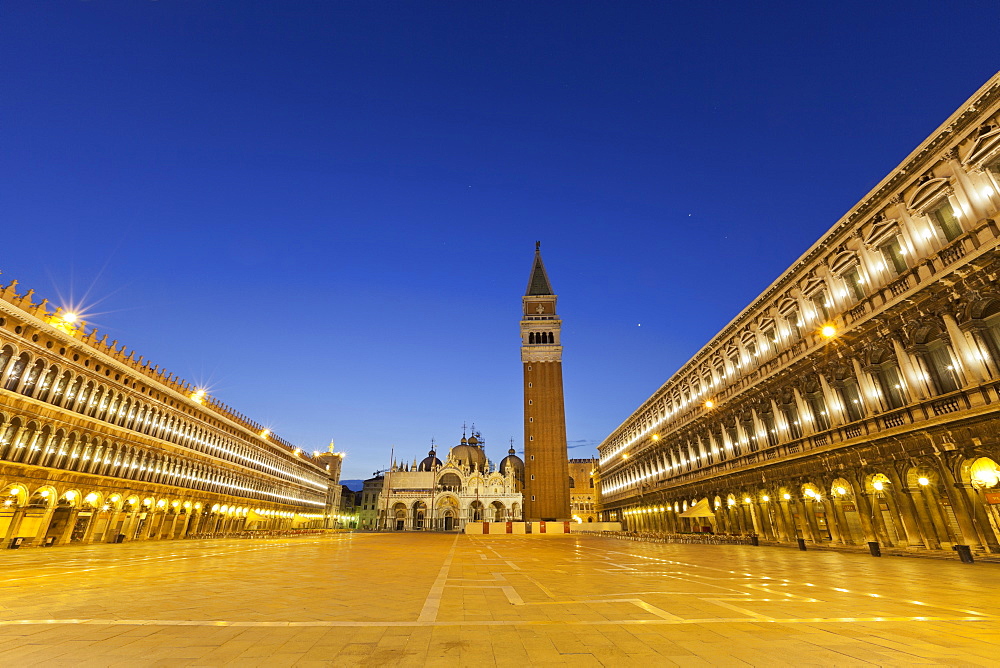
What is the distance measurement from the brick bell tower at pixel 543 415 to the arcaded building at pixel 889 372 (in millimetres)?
47484

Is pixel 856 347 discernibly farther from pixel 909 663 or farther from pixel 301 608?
pixel 301 608

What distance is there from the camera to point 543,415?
86250mm

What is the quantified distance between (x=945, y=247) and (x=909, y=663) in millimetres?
19149

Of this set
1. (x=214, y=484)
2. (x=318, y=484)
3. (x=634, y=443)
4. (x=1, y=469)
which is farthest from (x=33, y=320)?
(x=318, y=484)

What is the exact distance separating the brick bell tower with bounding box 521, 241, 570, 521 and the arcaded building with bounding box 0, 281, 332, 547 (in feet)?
149

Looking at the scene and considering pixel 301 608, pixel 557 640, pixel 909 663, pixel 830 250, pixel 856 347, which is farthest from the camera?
pixel 830 250

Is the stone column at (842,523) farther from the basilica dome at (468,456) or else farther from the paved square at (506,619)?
the basilica dome at (468,456)

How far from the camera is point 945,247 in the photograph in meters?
18.3

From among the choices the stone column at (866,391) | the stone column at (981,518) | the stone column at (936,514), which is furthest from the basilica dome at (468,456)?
the stone column at (981,518)

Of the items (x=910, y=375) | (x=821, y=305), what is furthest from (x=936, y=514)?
(x=821, y=305)

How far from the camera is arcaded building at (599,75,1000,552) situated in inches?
672

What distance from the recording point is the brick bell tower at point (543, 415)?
264ft

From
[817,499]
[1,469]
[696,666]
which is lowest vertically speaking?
[696,666]

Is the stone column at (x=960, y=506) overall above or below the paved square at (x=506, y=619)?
above
